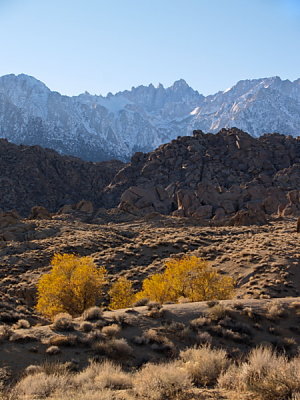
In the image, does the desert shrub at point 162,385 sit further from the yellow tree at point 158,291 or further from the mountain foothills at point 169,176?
the mountain foothills at point 169,176

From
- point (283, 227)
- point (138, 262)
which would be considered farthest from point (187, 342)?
point (283, 227)

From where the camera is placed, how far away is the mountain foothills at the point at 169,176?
336 ft

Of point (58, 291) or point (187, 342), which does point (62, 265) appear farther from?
point (187, 342)

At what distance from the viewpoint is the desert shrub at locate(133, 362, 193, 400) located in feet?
31.0

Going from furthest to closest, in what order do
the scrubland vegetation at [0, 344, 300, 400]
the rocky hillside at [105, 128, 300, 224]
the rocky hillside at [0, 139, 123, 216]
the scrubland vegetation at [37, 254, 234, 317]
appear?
the rocky hillside at [0, 139, 123, 216]
the rocky hillside at [105, 128, 300, 224]
the scrubland vegetation at [37, 254, 234, 317]
the scrubland vegetation at [0, 344, 300, 400]

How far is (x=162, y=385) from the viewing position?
32.0 ft

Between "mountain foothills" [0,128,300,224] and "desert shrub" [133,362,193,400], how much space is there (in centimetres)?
8458

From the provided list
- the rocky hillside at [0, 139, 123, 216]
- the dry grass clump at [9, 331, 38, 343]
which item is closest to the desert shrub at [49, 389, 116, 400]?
the dry grass clump at [9, 331, 38, 343]

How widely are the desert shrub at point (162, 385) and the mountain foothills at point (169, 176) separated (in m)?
84.6

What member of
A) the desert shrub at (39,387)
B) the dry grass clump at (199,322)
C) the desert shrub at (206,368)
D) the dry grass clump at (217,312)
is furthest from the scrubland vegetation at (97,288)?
the desert shrub at (39,387)

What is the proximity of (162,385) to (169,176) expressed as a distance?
408 ft

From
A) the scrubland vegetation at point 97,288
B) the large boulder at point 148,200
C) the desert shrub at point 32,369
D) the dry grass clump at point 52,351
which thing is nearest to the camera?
the desert shrub at point 32,369

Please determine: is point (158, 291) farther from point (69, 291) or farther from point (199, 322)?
point (199, 322)

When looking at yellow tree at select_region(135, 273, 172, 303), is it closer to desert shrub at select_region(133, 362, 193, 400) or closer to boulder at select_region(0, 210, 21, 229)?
desert shrub at select_region(133, 362, 193, 400)
